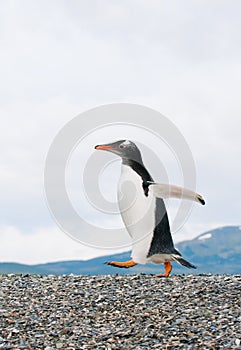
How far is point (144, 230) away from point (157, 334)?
5.74 ft

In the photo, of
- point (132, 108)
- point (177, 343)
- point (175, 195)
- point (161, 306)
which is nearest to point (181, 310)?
point (161, 306)

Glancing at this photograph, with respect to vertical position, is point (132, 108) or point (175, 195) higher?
point (132, 108)

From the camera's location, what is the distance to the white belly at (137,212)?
370 inches

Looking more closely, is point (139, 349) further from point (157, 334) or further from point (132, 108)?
point (132, 108)

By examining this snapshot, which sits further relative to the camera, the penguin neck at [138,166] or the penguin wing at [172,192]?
the penguin neck at [138,166]

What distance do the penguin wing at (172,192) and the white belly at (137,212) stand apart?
0.09 meters

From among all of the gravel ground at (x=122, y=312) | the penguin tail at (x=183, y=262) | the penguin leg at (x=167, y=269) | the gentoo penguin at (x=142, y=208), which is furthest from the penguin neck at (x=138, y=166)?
the gravel ground at (x=122, y=312)

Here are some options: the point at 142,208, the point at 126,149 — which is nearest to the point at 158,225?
Answer: the point at 142,208

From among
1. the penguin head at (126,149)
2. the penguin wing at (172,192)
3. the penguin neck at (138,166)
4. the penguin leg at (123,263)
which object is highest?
the penguin head at (126,149)

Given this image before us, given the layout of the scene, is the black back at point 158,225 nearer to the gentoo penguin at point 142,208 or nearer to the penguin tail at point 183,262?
the gentoo penguin at point 142,208

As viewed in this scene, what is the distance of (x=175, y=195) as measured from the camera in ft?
30.5

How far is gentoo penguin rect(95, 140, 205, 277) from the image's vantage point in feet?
30.9

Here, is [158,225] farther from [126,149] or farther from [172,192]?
[126,149]

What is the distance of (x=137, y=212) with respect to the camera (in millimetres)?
9406
